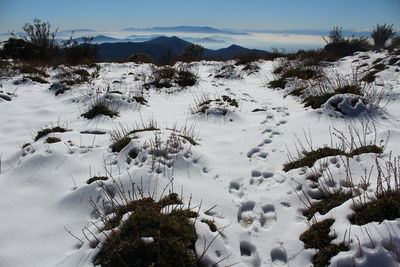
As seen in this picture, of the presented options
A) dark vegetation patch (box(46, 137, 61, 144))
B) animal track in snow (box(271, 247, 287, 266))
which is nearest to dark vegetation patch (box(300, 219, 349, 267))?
animal track in snow (box(271, 247, 287, 266))

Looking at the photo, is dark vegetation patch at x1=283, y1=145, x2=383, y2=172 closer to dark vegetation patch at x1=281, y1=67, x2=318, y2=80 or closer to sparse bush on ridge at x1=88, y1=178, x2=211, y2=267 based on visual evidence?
sparse bush on ridge at x1=88, y1=178, x2=211, y2=267

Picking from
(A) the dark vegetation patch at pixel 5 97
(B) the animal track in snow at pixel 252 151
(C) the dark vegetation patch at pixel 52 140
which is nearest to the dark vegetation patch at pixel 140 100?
(C) the dark vegetation patch at pixel 52 140

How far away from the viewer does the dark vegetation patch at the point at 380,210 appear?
2.63m

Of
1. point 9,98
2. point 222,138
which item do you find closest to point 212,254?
point 222,138

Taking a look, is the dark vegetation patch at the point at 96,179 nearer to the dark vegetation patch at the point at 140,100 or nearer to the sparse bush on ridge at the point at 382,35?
the dark vegetation patch at the point at 140,100

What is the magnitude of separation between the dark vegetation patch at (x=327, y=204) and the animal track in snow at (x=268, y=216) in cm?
41

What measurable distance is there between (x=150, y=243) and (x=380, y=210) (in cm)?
241

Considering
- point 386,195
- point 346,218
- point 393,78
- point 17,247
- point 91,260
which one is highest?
point 393,78

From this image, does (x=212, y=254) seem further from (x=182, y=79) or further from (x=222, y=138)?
(x=182, y=79)

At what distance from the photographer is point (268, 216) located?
347 centimetres

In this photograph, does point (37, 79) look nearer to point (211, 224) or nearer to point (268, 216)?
point (211, 224)

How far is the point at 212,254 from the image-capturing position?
8.90ft

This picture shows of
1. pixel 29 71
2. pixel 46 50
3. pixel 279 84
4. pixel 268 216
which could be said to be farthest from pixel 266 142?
pixel 46 50

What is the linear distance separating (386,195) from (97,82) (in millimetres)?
10803
